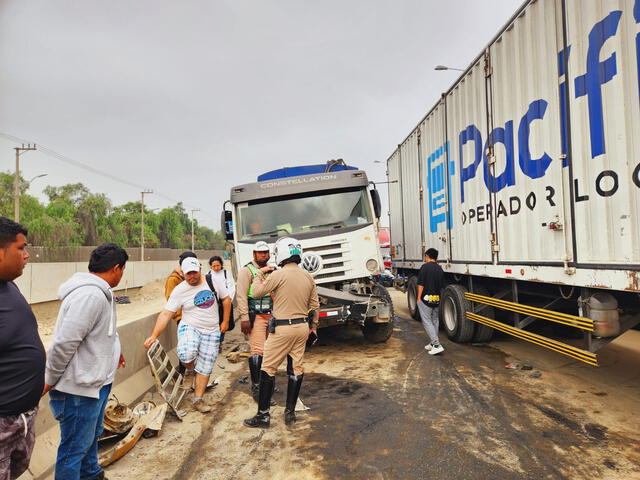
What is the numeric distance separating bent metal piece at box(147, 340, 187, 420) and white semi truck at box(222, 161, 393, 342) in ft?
9.05

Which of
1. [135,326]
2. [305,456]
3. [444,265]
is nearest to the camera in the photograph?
[305,456]

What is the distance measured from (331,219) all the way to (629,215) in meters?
4.70

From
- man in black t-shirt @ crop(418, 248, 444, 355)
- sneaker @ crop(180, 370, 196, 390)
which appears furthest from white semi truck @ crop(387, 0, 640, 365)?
sneaker @ crop(180, 370, 196, 390)

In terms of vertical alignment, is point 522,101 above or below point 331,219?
above

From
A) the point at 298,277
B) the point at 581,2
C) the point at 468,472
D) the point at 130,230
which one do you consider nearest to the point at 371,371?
the point at 298,277

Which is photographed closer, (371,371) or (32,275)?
(371,371)

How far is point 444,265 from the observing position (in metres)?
8.25

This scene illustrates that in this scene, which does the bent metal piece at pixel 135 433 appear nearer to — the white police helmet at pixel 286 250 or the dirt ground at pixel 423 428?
the dirt ground at pixel 423 428

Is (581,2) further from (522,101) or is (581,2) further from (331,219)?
(331,219)

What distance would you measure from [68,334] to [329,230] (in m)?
5.28

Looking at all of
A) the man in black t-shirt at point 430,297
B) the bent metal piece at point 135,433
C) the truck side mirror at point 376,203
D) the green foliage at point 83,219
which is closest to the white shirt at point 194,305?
the bent metal piece at point 135,433

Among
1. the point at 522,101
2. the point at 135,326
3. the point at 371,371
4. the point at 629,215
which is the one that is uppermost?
A: the point at 522,101

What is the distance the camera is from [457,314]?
7.63 m

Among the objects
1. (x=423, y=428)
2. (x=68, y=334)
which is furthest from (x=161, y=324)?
(x=423, y=428)
